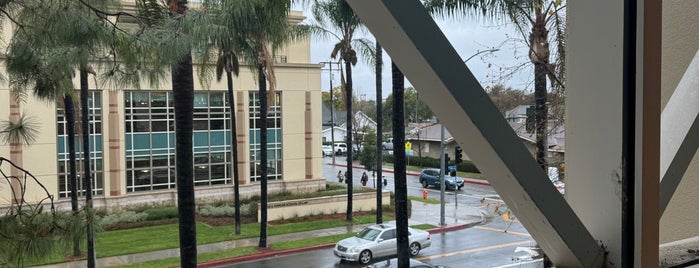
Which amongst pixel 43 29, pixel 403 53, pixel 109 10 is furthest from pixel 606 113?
pixel 109 10

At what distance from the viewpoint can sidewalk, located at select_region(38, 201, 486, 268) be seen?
10.6 feet

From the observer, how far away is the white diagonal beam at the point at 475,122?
0.27 metres

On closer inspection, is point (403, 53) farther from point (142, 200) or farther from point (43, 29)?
point (142, 200)

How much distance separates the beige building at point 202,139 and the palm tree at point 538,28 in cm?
143

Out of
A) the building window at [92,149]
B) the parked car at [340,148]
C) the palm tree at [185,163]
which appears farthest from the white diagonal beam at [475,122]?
the building window at [92,149]

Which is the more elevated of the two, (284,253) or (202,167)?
(202,167)

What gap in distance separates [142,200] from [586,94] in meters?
4.31

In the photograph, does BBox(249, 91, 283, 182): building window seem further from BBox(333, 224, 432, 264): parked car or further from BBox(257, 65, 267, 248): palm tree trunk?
BBox(333, 224, 432, 264): parked car

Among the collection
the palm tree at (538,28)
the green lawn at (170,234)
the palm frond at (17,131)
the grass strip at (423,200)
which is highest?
the palm tree at (538,28)

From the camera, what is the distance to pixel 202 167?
14.2 ft

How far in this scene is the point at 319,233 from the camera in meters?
4.66

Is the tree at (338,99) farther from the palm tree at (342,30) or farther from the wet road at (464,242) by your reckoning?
the wet road at (464,242)

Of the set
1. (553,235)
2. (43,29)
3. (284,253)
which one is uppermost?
(43,29)

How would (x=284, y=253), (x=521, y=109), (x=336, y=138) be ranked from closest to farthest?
(x=521, y=109) → (x=336, y=138) → (x=284, y=253)
